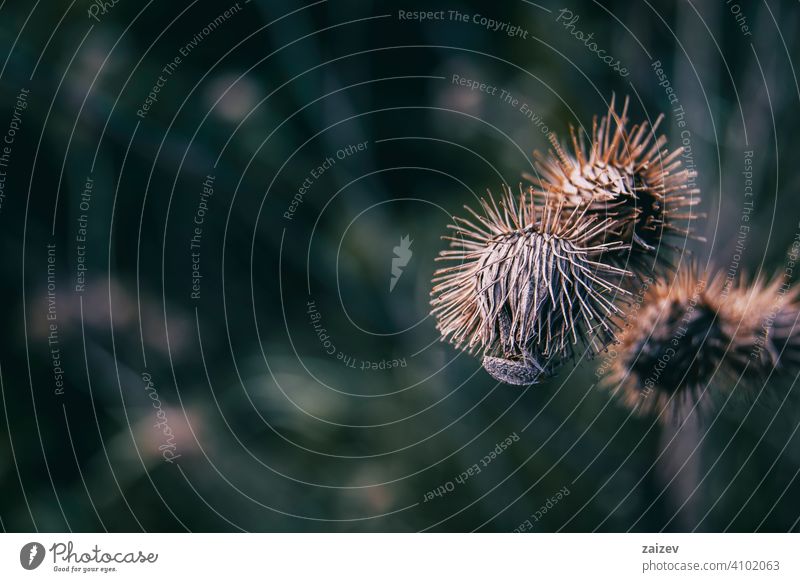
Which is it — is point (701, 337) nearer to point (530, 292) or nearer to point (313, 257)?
point (530, 292)

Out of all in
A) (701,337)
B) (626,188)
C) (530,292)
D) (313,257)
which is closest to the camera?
(530,292)

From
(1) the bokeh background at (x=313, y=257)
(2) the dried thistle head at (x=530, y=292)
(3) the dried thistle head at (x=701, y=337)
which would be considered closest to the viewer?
(2) the dried thistle head at (x=530, y=292)

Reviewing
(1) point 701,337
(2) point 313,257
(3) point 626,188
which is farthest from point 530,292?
(2) point 313,257

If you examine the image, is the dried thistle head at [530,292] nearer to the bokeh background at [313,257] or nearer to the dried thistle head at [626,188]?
the dried thistle head at [626,188]

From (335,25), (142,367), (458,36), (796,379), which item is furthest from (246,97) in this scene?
(796,379)

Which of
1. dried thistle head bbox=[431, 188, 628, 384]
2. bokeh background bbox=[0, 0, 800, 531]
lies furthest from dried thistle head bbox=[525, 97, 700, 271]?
bokeh background bbox=[0, 0, 800, 531]

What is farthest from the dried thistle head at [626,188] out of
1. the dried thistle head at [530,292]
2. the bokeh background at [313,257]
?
the bokeh background at [313,257]

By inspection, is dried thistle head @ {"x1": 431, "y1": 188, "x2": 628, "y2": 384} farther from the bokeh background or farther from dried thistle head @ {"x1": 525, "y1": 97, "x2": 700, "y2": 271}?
the bokeh background
